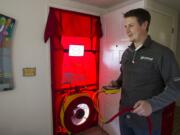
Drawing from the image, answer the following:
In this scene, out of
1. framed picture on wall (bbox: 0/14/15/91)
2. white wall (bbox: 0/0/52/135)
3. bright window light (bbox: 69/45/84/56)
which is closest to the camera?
framed picture on wall (bbox: 0/14/15/91)

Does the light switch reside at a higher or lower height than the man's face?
lower

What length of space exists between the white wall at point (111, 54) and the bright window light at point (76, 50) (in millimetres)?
345

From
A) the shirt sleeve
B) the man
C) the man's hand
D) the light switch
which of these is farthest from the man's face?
the light switch

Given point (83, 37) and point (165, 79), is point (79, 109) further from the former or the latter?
point (165, 79)

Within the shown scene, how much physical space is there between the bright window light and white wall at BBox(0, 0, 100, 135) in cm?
33

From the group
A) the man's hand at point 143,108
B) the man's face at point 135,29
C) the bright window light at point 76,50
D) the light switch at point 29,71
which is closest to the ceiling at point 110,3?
the bright window light at point 76,50

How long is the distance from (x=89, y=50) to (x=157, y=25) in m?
0.98

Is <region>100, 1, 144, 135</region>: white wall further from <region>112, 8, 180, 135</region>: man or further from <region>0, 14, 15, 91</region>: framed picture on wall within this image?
<region>0, 14, 15, 91</region>: framed picture on wall

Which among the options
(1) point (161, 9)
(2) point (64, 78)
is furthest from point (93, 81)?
(1) point (161, 9)

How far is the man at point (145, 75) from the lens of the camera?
2.90 feet

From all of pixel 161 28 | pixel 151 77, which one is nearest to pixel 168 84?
pixel 151 77

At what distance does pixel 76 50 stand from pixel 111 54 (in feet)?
1.68

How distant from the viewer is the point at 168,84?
90 cm

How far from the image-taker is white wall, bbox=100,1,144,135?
5.95 feet
